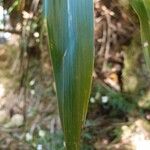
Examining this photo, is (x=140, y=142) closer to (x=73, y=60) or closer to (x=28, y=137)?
(x=28, y=137)

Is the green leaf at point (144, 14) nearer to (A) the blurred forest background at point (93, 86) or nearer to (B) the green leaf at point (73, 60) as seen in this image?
(B) the green leaf at point (73, 60)

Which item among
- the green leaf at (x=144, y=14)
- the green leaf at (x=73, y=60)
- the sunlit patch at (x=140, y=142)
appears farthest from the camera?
the sunlit patch at (x=140, y=142)

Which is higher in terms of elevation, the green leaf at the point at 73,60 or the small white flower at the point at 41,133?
the green leaf at the point at 73,60

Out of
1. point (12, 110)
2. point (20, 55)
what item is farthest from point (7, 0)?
point (12, 110)

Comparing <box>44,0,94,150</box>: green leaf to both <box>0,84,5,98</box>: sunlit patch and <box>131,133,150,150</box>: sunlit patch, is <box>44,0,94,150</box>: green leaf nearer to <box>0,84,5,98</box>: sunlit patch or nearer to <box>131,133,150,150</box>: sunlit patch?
<box>131,133,150,150</box>: sunlit patch

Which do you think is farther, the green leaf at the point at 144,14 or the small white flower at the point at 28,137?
the small white flower at the point at 28,137

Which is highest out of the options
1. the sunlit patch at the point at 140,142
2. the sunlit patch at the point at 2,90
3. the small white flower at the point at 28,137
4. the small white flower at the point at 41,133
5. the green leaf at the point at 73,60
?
the green leaf at the point at 73,60

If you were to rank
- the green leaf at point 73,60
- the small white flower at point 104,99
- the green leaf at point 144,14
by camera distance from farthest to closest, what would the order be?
1. the small white flower at point 104,99
2. the green leaf at point 144,14
3. the green leaf at point 73,60

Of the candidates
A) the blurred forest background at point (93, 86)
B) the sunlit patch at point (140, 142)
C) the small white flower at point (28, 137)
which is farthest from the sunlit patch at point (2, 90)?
the sunlit patch at point (140, 142)

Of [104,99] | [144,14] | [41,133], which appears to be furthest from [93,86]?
[144,14]
